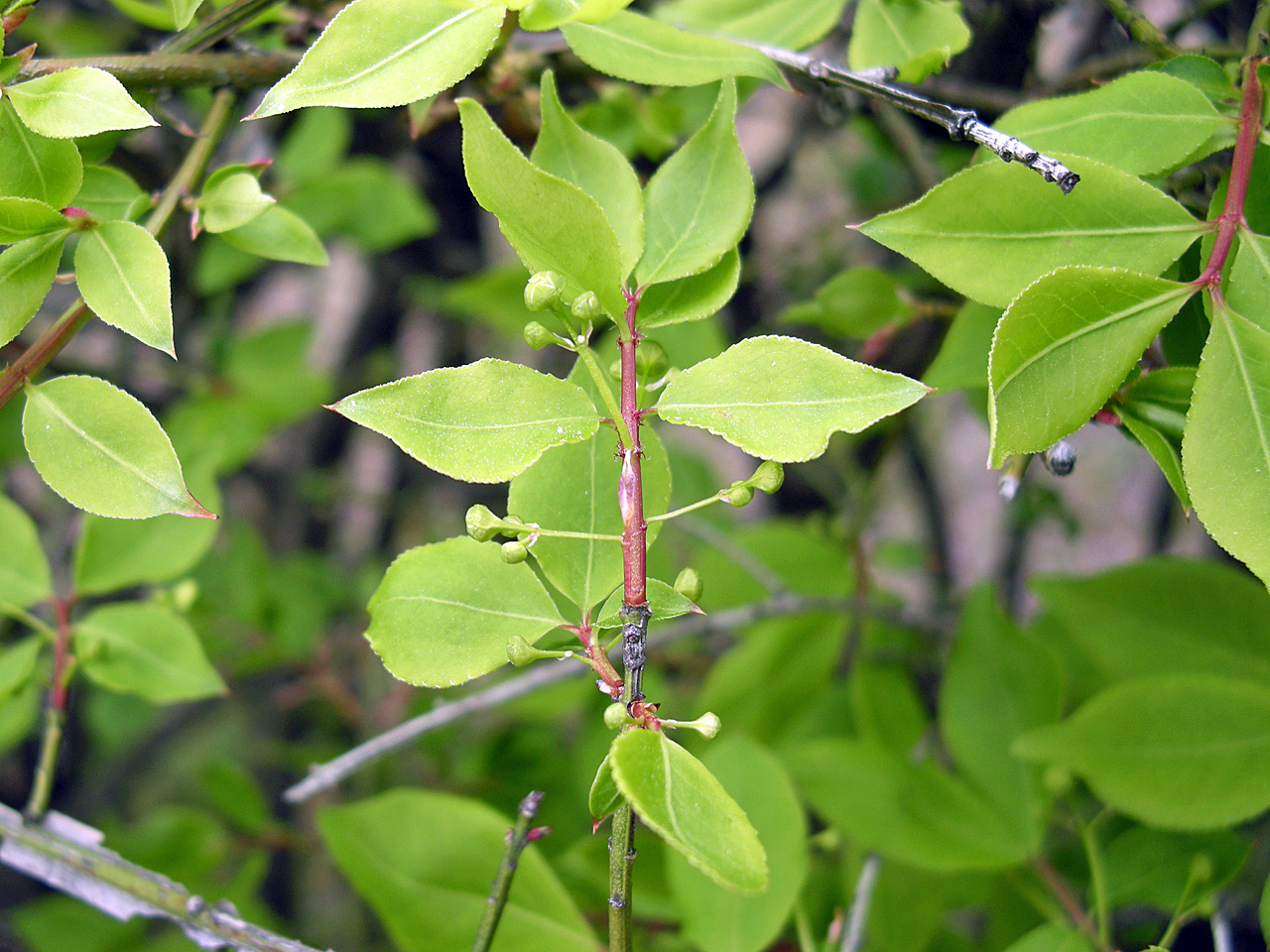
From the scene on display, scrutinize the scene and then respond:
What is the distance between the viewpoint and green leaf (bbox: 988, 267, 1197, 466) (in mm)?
426

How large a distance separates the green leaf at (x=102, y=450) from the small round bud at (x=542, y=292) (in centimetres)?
21

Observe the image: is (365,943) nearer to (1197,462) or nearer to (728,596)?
(728,596)

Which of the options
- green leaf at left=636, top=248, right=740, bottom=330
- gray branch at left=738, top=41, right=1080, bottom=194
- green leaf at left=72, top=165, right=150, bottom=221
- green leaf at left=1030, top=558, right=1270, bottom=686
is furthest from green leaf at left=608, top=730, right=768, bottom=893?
green leaf at left=1030, top=558, right=1270, bottom=686

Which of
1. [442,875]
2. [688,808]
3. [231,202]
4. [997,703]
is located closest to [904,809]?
[997,703]

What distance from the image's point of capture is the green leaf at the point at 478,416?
43 centimetres

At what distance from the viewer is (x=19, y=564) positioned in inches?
30.3

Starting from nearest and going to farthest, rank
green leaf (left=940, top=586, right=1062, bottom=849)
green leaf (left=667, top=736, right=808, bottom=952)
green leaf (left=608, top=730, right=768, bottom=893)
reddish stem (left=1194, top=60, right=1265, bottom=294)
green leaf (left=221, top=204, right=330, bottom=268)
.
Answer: green leaf (left=608, top=730, right=768, bottom=893), reddish stem (left=1194, top=60, right=1265, bottom=294), green leaf (left=221, top=204, right=330, bottom=268), green leaf (left=667, top=736, right=808, bottom=952), green leaf (left=940, top=586, right=1062, bottom=849)

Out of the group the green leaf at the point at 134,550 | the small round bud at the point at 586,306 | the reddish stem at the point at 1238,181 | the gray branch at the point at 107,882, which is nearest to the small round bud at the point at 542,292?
the small round bud at the point at 586,306

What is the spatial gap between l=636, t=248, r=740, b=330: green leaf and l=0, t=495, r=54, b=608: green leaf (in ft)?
1.92

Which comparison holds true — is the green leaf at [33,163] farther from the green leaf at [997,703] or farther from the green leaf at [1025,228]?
the green leaf at [997,703]

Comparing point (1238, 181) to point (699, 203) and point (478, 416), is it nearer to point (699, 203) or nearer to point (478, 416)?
point (699, 203)

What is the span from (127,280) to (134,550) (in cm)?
45

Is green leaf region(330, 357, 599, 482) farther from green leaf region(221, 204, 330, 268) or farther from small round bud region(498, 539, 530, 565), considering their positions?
green leaf region(221, 204, 330, 268)

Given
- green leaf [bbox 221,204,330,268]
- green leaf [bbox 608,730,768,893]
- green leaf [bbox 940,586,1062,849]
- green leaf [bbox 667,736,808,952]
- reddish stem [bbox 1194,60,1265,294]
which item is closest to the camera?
green leaf [bbox 608,730,768,893]
